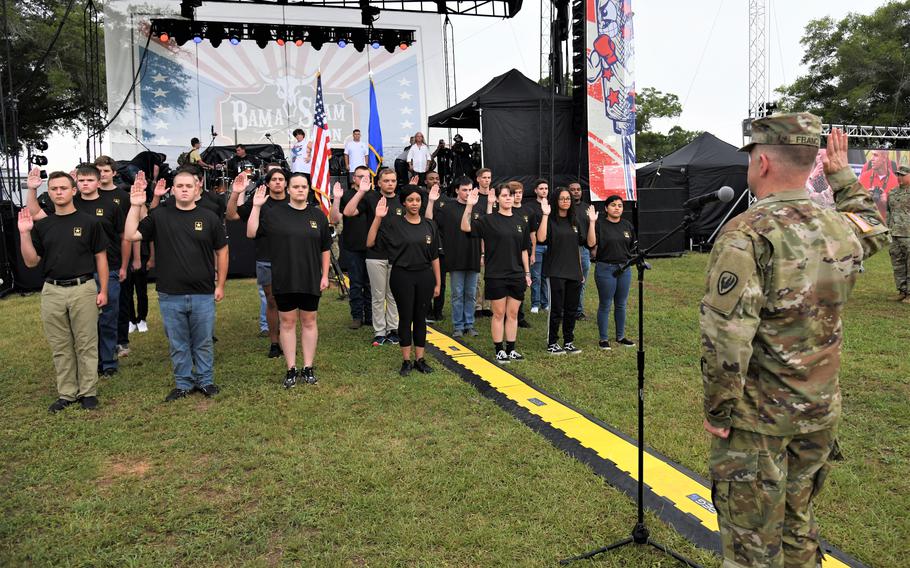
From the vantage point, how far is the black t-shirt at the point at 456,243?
25.8ft

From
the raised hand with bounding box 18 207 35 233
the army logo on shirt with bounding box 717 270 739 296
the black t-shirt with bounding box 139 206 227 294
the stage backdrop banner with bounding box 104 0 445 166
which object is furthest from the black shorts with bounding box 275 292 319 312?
the stage backdrop banner with bounding box 104 0 445 166

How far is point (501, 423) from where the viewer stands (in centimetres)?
478

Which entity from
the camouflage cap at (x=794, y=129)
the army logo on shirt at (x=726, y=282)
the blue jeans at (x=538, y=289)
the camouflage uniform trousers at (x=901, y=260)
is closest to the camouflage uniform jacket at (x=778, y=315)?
the army logo on shirt at (x=726, y=282)

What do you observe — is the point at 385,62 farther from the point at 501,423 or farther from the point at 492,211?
the point at 501,423

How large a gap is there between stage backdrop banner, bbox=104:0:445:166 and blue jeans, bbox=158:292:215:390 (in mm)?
15256

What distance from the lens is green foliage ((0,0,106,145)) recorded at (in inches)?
971

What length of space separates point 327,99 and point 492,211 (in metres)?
16.1

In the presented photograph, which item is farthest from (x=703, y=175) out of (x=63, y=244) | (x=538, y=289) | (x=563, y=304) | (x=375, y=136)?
(x=63, y=244)

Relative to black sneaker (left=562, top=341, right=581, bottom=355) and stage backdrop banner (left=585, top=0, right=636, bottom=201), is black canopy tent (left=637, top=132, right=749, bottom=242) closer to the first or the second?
stage backdrop banner (left=585, top=0, right=636, bottom=201)

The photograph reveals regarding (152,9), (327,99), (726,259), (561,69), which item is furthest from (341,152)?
(726,259)

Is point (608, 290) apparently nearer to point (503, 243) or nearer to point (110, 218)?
point (503, 243)

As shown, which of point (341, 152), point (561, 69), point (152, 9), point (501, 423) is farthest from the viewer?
point (152, 9)

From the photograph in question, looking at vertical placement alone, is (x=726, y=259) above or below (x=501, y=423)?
above

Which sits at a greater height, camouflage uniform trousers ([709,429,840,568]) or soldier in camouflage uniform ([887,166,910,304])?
soldier in camouflage uniform ([887,166,910,304])
